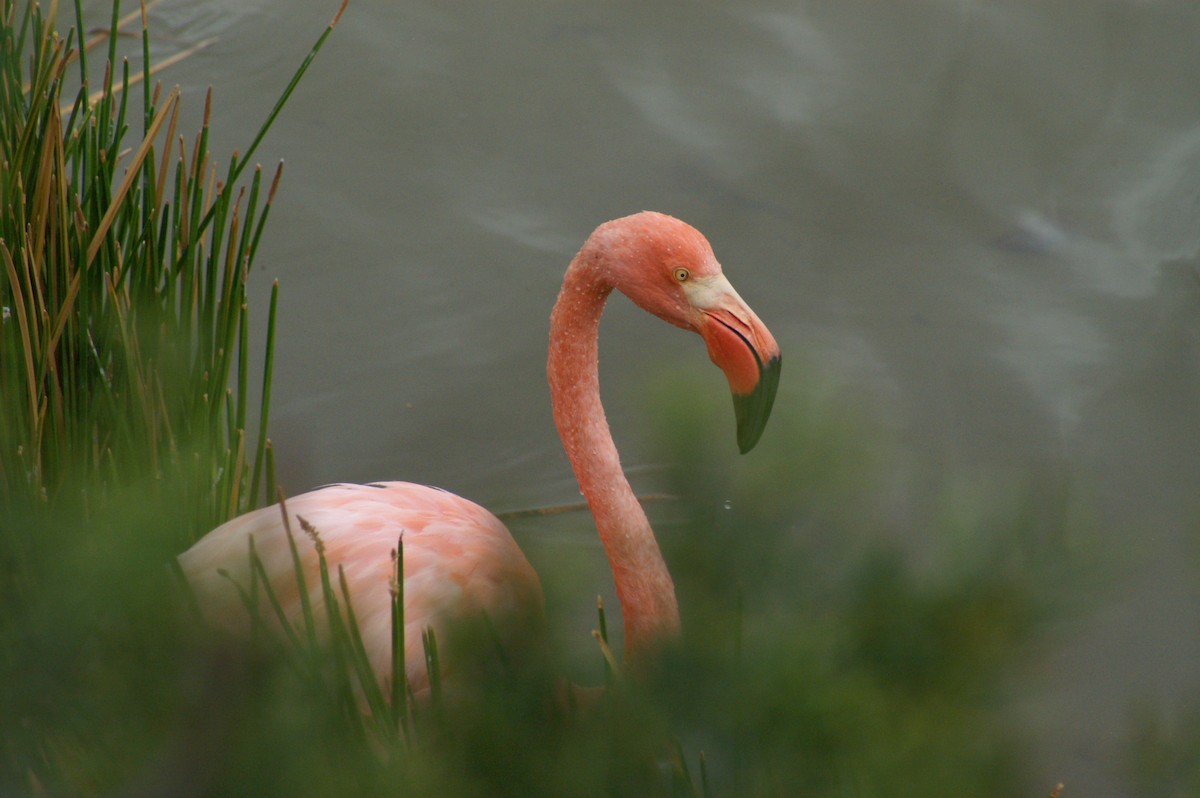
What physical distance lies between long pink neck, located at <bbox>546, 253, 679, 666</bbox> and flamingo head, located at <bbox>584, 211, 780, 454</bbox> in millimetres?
64

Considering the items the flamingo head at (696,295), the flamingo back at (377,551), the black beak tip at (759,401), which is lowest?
the flamingo back at (377,551)

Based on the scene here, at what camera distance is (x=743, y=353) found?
52.9 inches

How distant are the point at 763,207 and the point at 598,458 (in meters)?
1.45

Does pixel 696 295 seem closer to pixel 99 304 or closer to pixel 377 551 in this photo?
pixel 377 551

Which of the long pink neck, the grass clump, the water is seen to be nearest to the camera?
the grass clump

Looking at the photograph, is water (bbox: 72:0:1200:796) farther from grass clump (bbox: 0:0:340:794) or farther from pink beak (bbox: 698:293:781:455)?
grass clump (bbox: 0:0:340:794)

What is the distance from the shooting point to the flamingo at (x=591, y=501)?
1345 millimetres

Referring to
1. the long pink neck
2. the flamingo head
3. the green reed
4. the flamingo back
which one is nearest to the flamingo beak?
the flamingo head

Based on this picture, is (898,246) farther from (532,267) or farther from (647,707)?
(647,707)

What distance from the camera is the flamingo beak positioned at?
1.33 meters

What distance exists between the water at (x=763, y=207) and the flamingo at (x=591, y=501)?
2.21 ft

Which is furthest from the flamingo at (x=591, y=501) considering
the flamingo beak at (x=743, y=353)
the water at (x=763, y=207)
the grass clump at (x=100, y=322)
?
the water at (x=763, y=207)

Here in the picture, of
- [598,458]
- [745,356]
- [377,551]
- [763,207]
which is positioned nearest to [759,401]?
[745,356]

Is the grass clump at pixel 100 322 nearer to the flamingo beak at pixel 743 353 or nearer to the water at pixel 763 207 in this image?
the flamingo beak at pixel 743 353
